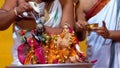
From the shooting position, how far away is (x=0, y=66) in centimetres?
195

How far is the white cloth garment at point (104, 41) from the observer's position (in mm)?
1450

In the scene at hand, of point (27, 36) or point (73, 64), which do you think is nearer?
point (73, 64)

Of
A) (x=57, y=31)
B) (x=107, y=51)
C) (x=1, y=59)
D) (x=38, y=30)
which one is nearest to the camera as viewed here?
(x=38, y=30)

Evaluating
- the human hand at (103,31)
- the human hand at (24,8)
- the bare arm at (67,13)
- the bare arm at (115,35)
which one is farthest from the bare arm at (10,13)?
the bare arm at (115,35)

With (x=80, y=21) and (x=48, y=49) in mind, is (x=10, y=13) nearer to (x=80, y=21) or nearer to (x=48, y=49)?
(x=48, y=49)

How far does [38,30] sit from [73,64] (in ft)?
0.61

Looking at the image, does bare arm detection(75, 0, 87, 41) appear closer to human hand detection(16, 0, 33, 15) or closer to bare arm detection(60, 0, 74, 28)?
bare arm detection(60, 0, 74, 28)

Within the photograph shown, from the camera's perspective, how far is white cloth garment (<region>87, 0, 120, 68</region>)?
145 cm

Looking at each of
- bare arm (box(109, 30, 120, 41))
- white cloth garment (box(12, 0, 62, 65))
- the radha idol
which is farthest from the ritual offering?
bare arm (box(109, 30, 120, 41))

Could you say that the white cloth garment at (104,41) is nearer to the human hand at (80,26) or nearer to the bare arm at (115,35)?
the bare arm at (115,35)

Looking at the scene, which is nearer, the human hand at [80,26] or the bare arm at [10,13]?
the bare arm at [10,13]

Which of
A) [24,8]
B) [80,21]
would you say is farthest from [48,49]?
[80,21]

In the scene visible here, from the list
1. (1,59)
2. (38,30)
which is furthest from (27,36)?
(1,59)

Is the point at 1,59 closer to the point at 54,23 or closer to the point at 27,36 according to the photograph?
the point at 54,23
